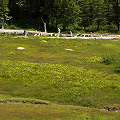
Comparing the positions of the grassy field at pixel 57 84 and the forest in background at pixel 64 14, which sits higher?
the forest in background at pixel 64 14

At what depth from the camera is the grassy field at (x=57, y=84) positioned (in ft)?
50.2

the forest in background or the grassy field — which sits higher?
the forest in background

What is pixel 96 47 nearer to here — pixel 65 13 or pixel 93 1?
pixel 65 13

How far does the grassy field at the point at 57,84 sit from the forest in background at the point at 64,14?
34.8 meters

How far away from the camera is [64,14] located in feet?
253

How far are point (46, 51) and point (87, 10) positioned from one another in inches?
1896

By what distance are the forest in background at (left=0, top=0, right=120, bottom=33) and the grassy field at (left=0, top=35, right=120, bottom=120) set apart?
34.8 metres

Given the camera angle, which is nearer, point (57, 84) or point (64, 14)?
point (57, 84)

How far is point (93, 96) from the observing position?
69.5 feet

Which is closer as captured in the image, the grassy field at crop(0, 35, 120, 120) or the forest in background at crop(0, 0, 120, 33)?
the grassy field at crop(0, 35, 120, 120)

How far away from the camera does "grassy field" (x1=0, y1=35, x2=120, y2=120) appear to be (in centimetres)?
1531

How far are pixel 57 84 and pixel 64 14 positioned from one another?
5598 cm

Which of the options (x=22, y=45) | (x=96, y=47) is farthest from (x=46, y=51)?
(x=96, y=47)

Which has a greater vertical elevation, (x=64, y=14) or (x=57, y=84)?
(x=64, y=14)
